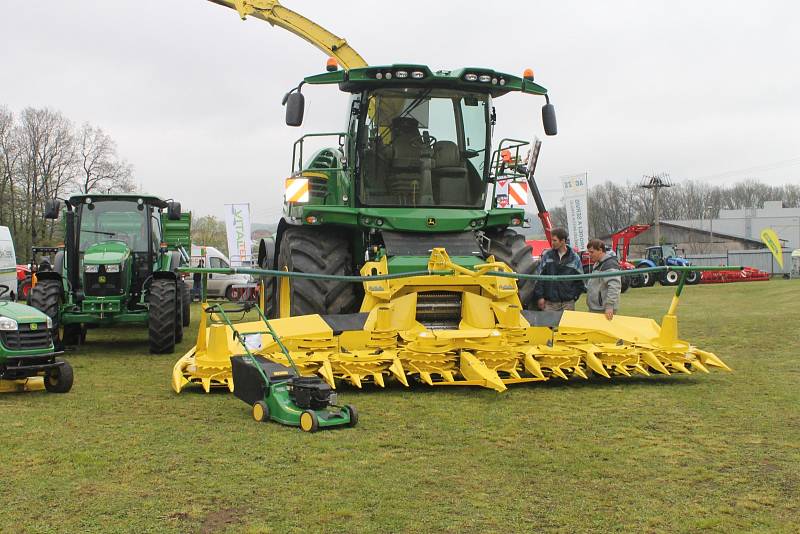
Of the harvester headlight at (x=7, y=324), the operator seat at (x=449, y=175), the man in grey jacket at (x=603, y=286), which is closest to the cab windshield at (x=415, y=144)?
the operator seat at (x=449, y=175)

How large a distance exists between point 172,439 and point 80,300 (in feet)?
23.0

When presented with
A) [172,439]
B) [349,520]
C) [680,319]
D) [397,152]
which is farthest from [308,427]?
[680,319]

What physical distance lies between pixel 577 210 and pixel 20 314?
24.4m

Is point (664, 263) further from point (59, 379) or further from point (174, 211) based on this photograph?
point (59, 379)

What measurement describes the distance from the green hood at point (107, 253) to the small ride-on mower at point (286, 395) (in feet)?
19.5

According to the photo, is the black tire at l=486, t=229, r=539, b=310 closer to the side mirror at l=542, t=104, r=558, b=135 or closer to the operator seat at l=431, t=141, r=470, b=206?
the operator seat at l=431, t=141, r=470, b=206

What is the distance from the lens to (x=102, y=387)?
819 centimetres

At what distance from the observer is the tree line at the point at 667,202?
301 ft

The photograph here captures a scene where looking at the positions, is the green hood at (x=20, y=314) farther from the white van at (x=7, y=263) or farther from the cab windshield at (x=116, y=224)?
the white van at (x=7, y=263)

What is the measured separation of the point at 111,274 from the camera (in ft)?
39.0

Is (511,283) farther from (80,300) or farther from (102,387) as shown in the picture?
(80,300)

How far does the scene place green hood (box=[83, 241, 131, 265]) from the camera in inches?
467

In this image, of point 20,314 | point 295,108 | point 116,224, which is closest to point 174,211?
point 116,224

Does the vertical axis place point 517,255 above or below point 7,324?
above
